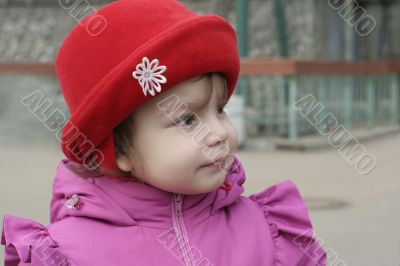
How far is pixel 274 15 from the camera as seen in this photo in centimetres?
937

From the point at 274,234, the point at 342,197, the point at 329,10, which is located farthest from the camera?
the point at 329,10

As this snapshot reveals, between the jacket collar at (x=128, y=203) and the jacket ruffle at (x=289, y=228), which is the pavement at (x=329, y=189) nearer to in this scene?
the jacket ruffle at (x=289, y=228)

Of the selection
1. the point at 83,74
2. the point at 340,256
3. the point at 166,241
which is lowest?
the point at 340,256

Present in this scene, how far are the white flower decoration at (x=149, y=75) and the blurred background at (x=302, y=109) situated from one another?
1825 mm

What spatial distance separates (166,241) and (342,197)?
10.8 ft

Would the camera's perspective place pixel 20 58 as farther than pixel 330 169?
Yes

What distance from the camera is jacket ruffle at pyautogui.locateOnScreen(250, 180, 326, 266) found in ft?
6.81

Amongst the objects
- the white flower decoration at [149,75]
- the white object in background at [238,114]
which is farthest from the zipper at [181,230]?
the white object in background at [238,114]

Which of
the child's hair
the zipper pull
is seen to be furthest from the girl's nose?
the zipper pull

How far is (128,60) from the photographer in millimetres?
1824

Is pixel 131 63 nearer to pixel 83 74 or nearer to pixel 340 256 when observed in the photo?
pixel 83 74

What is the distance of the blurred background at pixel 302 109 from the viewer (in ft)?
15.4

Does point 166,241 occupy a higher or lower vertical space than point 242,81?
lower

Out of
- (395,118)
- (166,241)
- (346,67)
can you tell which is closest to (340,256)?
(166,241)
